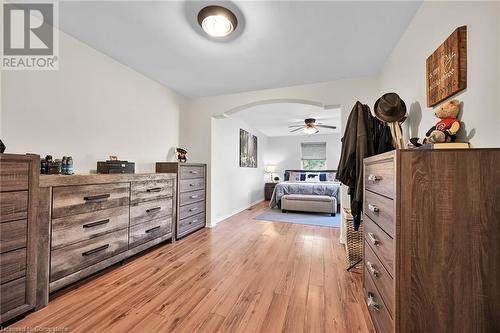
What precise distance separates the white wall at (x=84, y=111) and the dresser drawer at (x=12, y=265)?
92 cm

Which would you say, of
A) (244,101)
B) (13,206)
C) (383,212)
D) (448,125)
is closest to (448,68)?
(448,125)

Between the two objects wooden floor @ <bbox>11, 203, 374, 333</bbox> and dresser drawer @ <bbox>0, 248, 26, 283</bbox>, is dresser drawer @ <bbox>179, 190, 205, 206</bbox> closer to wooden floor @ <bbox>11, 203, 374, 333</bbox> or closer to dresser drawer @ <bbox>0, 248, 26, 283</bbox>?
wooden floor @ <bbox>11, 203, 374, 333</bbox>

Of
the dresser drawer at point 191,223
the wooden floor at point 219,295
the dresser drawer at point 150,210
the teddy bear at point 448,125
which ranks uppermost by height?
the teddy bear at point 448,125

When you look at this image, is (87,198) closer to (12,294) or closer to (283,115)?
(12,294)

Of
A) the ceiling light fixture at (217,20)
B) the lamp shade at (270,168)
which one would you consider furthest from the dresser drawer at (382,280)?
the lamp shade at (270,168)

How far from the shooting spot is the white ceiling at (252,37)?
5.69ft

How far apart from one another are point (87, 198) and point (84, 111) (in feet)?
3.45

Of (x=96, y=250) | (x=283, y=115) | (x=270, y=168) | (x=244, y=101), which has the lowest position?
(x=96, y=250)

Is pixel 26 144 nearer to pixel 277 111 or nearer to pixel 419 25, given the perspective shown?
pixel 419 25

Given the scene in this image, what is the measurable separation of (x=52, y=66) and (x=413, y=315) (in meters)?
3.28

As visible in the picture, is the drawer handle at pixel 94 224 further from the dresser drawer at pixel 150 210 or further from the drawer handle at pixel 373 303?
the drawer handle at pixel 373 303

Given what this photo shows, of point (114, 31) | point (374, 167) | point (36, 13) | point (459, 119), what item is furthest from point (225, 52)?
point (459, 119)

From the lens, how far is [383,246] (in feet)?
3.83

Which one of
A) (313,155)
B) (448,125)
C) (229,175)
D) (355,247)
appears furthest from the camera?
(313,155)
